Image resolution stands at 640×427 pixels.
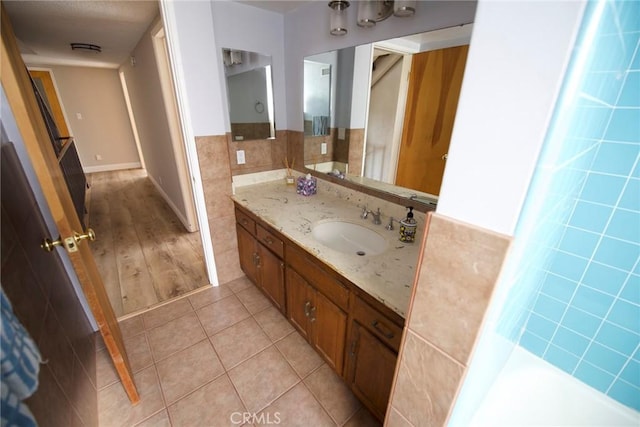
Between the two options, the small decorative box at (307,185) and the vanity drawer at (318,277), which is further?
the small decorative box at (307,185)

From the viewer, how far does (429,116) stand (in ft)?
4.55

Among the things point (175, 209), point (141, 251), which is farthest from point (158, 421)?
point (175, 209)

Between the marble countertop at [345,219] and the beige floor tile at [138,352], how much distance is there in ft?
3.71

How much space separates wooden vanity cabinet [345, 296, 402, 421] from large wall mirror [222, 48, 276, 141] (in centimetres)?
163

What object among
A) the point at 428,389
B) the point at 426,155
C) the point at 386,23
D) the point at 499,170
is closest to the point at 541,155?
the point at 499,170

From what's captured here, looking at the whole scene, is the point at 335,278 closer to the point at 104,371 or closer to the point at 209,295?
the point at 209,295

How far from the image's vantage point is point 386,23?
1.45 metres

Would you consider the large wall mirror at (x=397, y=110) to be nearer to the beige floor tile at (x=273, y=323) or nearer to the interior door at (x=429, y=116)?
the interior door at (x=429, y=116)

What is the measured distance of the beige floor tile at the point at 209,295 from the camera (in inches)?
83.9

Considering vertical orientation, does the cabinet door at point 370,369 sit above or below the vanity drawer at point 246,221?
below

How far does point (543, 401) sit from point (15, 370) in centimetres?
189

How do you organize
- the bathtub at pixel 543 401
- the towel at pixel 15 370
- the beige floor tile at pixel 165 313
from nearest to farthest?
the towel at pixel 15 370, the bathtub at pixel 543 401, the beige floor tile at pixel 165 313

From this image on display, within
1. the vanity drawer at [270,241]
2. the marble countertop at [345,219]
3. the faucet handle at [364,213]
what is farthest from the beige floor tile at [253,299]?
the faucet handle at [364,213]

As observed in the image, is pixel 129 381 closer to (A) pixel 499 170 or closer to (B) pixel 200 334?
(B) pixel 200 334
